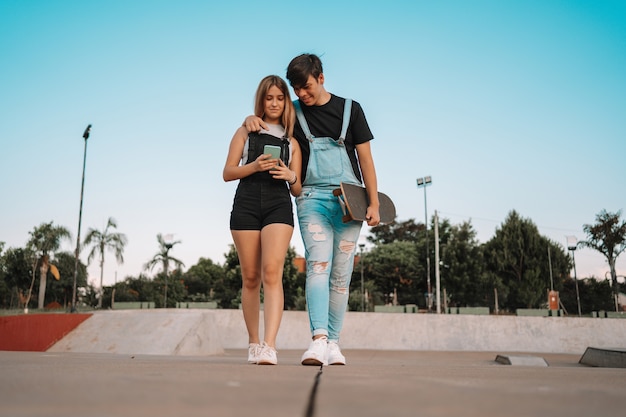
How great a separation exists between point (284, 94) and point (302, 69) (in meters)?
0.24

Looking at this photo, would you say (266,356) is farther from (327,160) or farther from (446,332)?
(446,332)

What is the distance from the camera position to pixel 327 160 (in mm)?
3695

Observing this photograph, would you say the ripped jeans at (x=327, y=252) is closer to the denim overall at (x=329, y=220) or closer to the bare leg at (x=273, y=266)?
the denim overall at (x=329, y=220)

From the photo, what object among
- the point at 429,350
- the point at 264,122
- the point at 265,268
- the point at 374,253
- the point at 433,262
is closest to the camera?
the point at 265,268

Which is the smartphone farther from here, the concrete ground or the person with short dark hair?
the concrete ground

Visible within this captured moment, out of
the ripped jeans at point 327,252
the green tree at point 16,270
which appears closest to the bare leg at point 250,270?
the ripped jeans at point 327,252

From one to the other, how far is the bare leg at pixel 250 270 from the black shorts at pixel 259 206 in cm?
6

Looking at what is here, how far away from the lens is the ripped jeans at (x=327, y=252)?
3459mm

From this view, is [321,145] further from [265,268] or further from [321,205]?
[265,268]

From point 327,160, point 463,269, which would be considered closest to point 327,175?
point 327,160

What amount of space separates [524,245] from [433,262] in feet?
24.0

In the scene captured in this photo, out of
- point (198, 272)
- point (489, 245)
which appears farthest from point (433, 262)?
point (198, 272)

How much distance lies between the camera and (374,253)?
145 ft

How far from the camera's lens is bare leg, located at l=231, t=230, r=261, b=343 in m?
3.49
